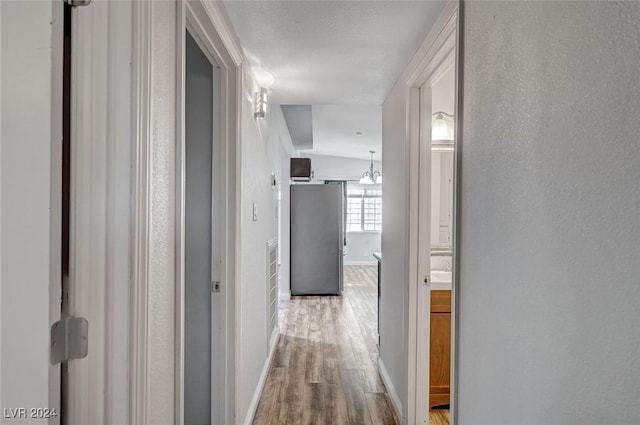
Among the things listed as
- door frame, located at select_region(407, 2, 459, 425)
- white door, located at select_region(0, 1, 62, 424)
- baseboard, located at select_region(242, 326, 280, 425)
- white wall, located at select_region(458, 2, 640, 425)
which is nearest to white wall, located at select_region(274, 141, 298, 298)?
baseboard, located at select_region(242, 326, 280, 425)

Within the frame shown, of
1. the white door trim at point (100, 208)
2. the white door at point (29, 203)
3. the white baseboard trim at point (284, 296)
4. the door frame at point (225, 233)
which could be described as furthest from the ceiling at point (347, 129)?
the white door at point (29, 203)

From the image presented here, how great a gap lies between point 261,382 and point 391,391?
0.93m

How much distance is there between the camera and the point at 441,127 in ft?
10.9

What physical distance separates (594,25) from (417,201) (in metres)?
1.61

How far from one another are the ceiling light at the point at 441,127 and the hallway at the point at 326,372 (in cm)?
205

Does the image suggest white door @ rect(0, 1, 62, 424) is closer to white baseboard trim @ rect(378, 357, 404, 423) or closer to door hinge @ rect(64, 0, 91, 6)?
door hinge @ rect(64, 0, 91, 6)

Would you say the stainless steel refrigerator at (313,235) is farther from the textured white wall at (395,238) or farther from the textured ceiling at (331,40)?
the textured ceiling at (331,40)

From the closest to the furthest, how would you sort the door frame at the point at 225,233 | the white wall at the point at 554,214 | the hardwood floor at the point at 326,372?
the white wall at the point at 554,214 → the door frame at the point at 225,233 → the hardwood floor at the point at 326,372

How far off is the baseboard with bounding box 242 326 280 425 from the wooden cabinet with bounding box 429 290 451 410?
1165 millimetres

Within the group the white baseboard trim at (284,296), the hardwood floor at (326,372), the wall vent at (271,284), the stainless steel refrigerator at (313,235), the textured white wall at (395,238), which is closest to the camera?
the textured white wall at (395,238)

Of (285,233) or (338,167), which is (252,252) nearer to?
(285,233)

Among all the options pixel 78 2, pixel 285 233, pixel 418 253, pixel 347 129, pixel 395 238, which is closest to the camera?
pixel 78 2

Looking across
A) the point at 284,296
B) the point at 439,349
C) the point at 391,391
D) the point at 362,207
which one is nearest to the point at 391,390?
the point at 391,391

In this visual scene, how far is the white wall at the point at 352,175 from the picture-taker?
31.9 feet
